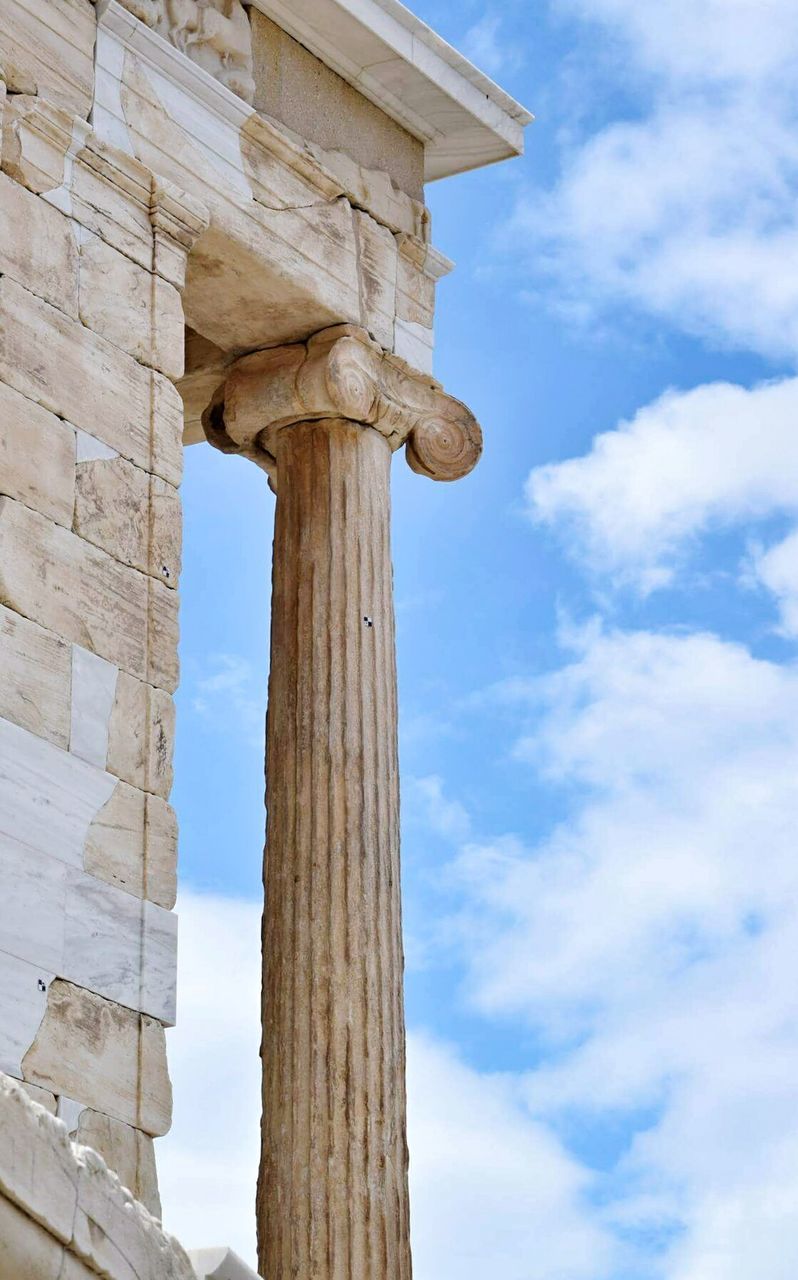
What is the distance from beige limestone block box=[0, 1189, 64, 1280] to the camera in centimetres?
656

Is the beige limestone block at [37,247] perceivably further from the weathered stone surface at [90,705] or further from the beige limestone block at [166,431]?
the weathered stone surface at [90,705]

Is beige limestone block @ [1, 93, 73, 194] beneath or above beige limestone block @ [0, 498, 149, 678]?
above

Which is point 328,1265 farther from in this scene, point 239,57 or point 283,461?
point 239,57

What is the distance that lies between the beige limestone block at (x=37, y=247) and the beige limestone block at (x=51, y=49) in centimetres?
81

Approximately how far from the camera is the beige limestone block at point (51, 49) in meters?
15.0

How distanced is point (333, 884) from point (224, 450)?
3.93 meters

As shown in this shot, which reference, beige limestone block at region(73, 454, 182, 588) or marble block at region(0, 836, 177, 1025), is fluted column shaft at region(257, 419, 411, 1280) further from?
beige limestone block at region(73, 454, 182, 588)

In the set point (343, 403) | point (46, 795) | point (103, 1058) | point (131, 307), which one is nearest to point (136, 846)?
point (46, 795)

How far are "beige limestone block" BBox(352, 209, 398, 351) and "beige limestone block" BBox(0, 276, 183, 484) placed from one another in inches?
112

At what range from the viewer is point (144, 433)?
15.0m

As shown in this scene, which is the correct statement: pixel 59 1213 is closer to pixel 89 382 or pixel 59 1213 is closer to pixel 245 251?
pixel 89 382

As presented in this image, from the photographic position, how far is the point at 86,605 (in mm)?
14086

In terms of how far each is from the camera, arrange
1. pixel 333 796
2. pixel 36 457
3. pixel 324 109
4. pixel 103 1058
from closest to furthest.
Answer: pixel 103 1058 → pixel 36 457 → pixel 333 796 → pixel 324 109

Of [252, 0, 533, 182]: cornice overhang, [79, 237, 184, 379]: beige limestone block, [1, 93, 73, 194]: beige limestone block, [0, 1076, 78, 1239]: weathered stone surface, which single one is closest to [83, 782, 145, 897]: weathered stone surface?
[79, 237, 184, 379]: beige limestone block
